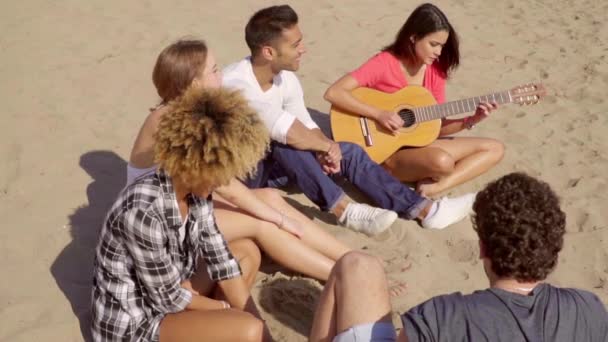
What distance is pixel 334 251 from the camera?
3490 millimetres

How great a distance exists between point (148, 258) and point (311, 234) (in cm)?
112

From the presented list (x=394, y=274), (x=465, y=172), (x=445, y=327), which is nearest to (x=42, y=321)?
(x=394, y=274)

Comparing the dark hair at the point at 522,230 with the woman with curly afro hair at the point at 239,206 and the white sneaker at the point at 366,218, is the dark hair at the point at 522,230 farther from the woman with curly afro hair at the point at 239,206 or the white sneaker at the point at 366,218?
the white sneaker at the point at 366,218

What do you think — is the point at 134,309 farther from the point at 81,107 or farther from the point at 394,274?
the point at 81,107

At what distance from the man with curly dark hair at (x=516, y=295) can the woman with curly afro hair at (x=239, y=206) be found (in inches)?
52.7

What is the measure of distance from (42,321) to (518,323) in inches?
87.6

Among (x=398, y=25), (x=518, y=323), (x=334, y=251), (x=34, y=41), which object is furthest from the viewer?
(x=398, y=25)

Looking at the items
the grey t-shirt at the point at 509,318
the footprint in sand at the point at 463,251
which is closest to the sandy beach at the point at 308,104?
the footprint in sand at the point at 463,251

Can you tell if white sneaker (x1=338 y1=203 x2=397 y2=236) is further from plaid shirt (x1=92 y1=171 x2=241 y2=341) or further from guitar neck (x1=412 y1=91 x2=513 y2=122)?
plaid shirt (x1=92 y1=171 x2=241 y2=341)

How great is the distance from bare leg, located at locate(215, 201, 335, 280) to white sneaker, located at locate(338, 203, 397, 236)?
1.59 feet

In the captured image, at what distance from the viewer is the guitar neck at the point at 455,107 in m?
4.31

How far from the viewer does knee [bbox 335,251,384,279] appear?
2480 mm

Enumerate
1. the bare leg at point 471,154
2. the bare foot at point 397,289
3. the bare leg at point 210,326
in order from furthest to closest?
the bare leg at point 471,154 < the bare foot at point 397,289 < the bare leg at point 210,326

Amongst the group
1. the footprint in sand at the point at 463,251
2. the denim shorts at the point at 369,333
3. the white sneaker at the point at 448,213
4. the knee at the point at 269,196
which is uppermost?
the knee at the point at 269,196
